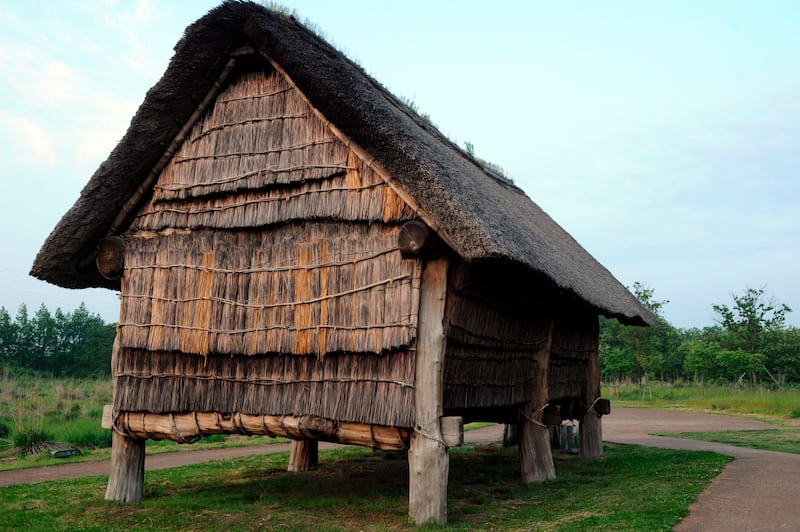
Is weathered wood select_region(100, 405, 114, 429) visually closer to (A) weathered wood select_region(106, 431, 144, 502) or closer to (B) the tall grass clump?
(A) weathered wood select_region(106, 431, 144, 502)

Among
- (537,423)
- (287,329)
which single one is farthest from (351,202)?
(537,423)

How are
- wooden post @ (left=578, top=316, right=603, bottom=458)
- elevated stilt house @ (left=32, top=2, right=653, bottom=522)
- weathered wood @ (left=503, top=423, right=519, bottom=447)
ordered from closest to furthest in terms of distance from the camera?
elevated stilt house @ (left=32, top=2, right=653, bottom=522) → wooden post @ (left=578, top=316, right=603, bottom=458) → weathered wood @ (left=503, top=423, right=519, bottom=447)

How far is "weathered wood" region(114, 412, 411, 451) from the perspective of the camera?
6316mm

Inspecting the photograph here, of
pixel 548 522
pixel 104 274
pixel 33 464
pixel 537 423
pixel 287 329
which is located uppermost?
pixel 104 274

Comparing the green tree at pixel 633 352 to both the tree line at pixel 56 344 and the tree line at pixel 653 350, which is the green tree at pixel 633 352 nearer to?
the tree line at pixel 653 350

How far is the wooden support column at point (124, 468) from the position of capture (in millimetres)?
7602

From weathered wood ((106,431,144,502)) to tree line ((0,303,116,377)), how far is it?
38.7 metres

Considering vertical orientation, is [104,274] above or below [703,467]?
above

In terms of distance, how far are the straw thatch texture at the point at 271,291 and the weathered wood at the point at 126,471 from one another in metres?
1.13

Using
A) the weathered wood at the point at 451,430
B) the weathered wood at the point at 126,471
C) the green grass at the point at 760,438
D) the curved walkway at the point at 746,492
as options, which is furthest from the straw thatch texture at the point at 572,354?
the weathered wood at the point at 126,471

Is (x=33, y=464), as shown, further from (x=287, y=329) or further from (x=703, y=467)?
(x=703, y=467)

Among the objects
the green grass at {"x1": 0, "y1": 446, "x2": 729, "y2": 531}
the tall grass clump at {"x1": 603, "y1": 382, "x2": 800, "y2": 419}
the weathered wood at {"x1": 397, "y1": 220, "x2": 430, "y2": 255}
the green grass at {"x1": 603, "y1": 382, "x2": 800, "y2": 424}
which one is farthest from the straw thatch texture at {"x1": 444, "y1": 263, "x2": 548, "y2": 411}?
the tall grass clump at {"x1": 603, "y1": 382, "x2": 800, "y2": 419}

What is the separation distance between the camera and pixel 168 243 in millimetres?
7789

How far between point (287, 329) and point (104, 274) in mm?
2766
